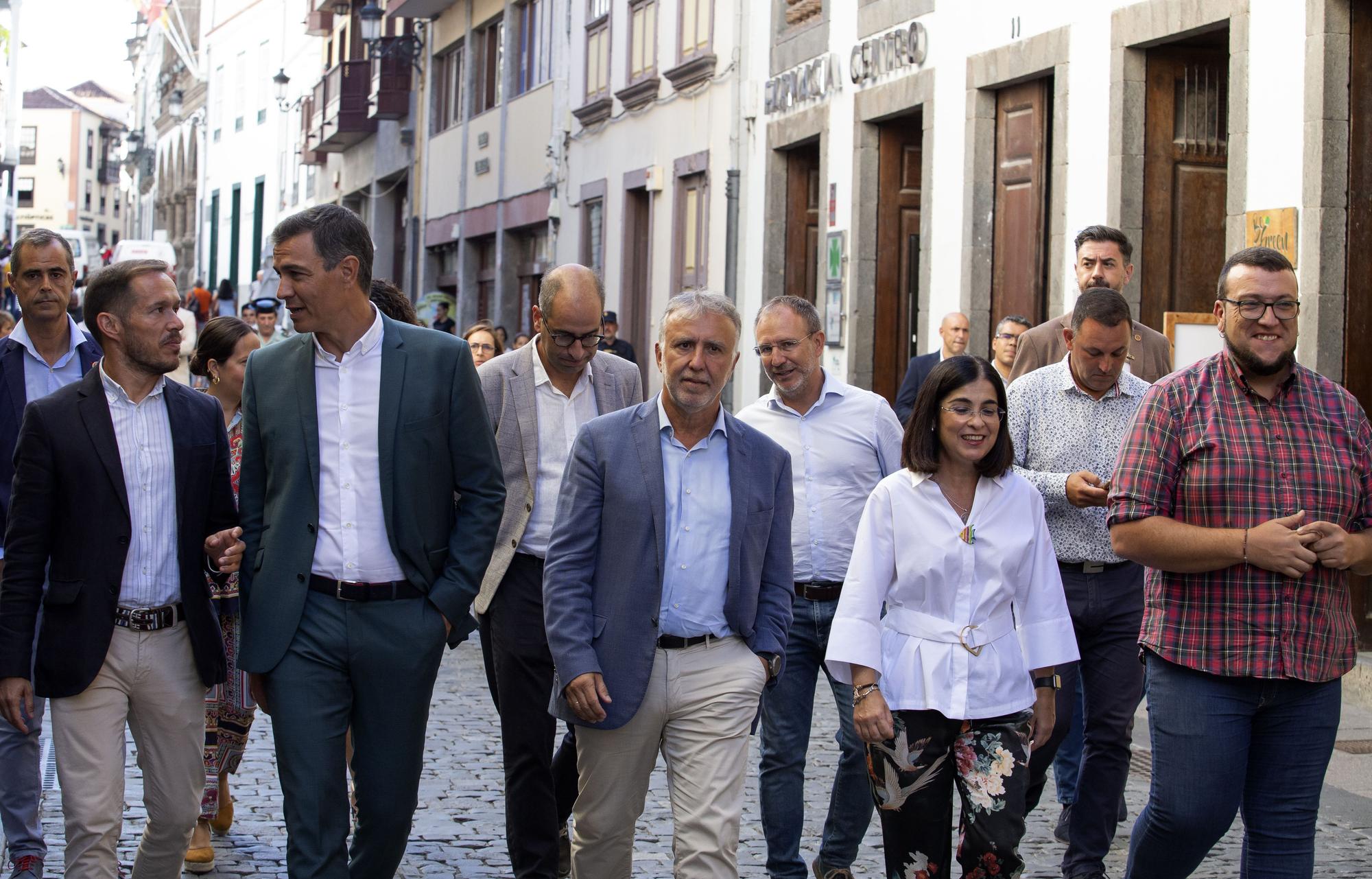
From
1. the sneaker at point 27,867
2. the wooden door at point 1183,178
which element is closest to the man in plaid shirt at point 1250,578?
the sneaker at point 27,867

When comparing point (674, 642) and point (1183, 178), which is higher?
point (1183, 178)

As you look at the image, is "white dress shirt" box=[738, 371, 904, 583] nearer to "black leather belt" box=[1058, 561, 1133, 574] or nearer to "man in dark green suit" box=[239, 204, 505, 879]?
"black leather belt" box=[1058, 561, 1133, 574]

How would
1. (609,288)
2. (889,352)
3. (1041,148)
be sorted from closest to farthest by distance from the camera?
1. (1041,148)
2. (889,352)
3. (609,288)

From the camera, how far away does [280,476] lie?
16.5 feet

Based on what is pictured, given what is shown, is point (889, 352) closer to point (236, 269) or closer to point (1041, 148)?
point (1041, 148)

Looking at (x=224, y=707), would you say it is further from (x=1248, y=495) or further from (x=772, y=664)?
(x=1248, y=495)

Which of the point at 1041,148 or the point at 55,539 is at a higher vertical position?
the point at 1041,148

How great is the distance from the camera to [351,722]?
5.10 meters

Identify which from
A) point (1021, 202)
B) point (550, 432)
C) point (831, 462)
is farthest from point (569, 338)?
point (1021, 202)

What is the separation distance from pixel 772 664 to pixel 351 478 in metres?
1.22

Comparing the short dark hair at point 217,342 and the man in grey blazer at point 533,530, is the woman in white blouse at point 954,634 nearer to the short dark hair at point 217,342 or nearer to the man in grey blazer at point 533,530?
the man in grey blazer at point 533,530

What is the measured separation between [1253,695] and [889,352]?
476 inches

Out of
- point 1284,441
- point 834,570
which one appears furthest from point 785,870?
point 1284,441

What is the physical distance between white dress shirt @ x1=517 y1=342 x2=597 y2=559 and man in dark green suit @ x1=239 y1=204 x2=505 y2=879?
0.99 meters
